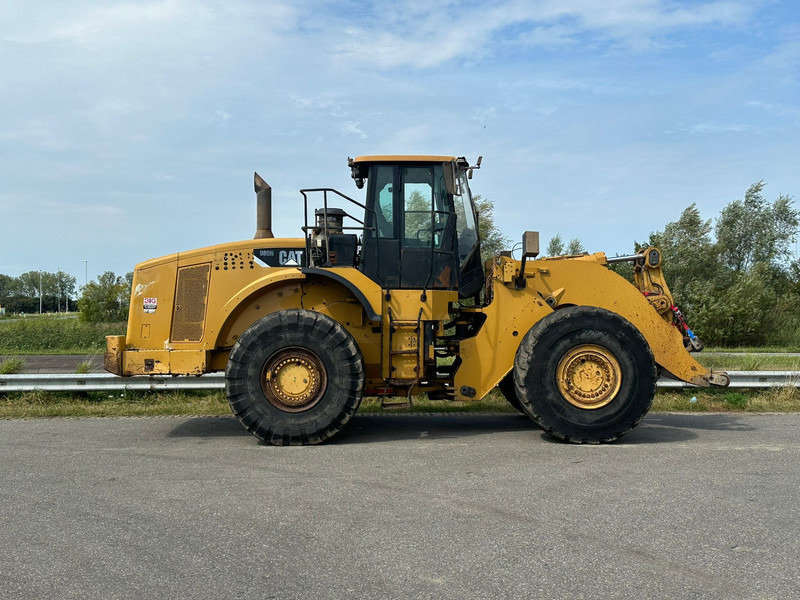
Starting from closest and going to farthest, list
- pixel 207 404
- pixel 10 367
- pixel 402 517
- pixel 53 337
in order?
pixel 402 517
pixel 207 404
pixel 10 367
pixel 53 337

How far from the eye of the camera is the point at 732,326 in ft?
87.8

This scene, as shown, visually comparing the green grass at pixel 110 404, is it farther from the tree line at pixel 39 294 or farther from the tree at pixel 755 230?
the tree line at pixel 39 294

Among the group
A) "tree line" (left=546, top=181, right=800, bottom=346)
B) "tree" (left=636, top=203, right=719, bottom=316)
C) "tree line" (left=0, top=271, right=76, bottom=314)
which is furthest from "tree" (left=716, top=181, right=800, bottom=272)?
"tree line" (left=0, top=271, right=76, bottom=314)

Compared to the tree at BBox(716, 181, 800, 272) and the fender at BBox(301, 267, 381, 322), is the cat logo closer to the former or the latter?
the fender at BBox(301, 267, 381, 322)

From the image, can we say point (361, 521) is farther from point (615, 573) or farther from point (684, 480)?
point (684, 480)

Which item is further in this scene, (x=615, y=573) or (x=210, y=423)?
(x=210, y=423)

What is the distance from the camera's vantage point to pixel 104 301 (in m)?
40.5

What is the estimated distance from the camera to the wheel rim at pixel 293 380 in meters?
7.20

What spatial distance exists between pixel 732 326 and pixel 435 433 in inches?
890

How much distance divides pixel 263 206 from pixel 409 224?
1833mm

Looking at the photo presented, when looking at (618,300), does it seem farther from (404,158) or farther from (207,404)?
(207,404)

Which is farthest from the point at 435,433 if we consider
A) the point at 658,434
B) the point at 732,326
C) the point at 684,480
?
the point at 732,326

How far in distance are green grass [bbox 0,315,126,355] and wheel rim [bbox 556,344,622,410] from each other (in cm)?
2152

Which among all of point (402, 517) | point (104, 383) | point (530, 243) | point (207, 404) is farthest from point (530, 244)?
point (104, 383)
